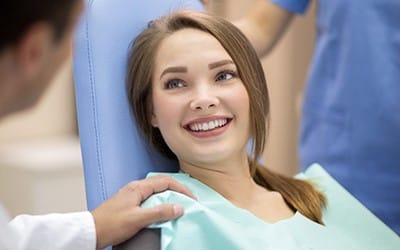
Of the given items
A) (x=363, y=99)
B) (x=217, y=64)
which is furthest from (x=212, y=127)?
(x=363, y=99)

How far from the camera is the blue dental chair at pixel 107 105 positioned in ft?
4.50

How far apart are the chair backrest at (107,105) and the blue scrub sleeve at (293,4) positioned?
1.47 feet

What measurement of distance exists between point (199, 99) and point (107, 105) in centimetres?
19

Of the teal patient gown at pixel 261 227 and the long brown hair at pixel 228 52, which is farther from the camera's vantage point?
the long brown hair at pixel 228 52

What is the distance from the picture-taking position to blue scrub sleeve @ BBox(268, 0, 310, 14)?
5.89 feet

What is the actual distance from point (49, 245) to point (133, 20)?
478 millimetres

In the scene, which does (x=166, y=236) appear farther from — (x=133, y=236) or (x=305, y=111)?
(x=305, y=111)

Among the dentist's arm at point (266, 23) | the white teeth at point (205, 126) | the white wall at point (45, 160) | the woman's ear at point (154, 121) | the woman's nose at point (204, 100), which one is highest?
the dentist's arm at point (266, 23)

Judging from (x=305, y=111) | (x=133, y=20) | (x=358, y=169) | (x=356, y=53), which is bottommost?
(x=358, y=169)

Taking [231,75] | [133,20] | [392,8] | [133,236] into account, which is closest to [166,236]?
[133,236]

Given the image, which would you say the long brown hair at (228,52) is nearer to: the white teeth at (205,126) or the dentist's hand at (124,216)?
the white teeth at (205,126)

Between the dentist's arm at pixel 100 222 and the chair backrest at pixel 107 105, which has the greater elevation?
the chair backrest at pixel 107 105

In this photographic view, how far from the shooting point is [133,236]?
126 centimetres

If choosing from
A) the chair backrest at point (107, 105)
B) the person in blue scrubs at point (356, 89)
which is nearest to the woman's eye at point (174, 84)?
the chair backrest at point (107, 105)
